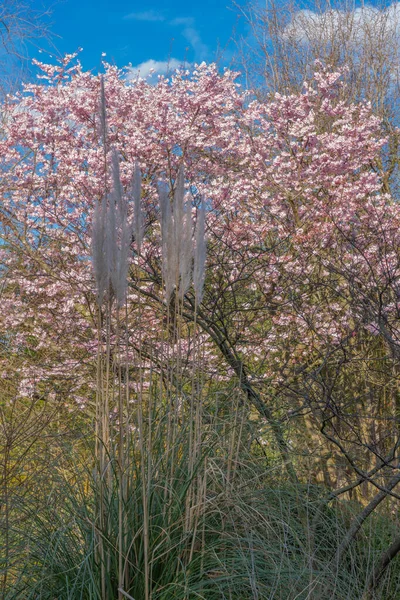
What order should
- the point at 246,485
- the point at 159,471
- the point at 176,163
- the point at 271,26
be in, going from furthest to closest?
the point at 271,26
the point at 176,163
the point at 246,485
the point at 159,471

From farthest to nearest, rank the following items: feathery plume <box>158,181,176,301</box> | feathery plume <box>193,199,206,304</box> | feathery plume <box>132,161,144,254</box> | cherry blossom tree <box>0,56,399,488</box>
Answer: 1. cherry blossom tree <box>0,56,399,488</box>
2. feathery plume <box>193,199,206,304</box>
3. feathery plume <box>158,181,176,301</box>
4. feathery plume <box>132,161,144,254</box>

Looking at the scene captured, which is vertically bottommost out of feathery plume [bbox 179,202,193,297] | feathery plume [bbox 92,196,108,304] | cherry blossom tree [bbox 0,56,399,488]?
feathery plume [bbox 92,196,108,304]

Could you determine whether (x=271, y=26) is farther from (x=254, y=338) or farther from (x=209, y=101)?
(x=254, y=338)

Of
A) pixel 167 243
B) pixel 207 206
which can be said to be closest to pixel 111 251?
pixel 167 243

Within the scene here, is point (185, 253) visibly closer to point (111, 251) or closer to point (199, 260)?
point (199, 260)

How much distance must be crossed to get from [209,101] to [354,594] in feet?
17.6

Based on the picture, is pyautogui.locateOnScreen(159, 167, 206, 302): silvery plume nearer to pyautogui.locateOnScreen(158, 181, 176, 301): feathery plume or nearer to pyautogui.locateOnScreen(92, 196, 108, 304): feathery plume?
pyautogui.locateOnScreen(158, 181, 176, 301): feathery plume

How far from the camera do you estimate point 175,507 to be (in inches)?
87.0

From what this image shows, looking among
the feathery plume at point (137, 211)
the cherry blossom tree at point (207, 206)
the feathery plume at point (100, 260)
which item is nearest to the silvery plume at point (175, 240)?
the feathery plume at point (137, 211)

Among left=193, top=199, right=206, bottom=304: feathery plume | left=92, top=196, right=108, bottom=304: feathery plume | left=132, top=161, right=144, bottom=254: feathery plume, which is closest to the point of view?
left=92, top=196, right=108, bottom=304: feathery plume

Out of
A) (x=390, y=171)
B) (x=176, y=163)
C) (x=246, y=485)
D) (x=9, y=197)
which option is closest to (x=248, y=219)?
(x=176, y=163)

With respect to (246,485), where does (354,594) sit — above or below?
below

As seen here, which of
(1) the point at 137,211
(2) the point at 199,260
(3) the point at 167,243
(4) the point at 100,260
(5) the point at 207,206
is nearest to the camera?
(4) the point at 100,260

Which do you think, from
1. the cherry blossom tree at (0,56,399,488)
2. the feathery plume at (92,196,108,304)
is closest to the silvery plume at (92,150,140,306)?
the feathery plume at (92,196,108,304)
